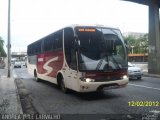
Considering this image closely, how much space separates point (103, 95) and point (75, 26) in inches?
129

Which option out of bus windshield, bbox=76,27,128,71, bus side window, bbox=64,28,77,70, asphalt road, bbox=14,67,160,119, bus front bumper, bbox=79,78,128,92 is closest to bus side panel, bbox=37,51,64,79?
bus side window, bbox=64,28,77,70

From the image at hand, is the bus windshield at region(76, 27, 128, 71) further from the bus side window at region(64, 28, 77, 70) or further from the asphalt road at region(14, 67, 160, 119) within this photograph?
the asphalt road at region(14, 67, 160, 119)

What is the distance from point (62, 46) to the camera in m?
13.5

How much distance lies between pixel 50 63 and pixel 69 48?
4032 mm

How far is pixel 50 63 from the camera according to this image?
16.1 m

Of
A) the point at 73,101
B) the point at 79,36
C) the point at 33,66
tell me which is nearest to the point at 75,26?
the point at 79,36

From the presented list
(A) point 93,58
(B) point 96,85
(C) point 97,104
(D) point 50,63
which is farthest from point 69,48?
(D) point 50,63

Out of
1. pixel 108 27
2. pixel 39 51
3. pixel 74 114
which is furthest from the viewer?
pixel 39 51

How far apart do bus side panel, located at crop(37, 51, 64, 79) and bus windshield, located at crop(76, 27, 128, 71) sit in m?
2.36

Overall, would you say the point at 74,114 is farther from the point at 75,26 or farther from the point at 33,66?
the point at 33,66

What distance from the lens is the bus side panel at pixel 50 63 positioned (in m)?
14.1

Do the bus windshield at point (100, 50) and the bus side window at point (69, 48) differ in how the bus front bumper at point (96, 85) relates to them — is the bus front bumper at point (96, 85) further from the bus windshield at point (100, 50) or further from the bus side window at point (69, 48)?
the bus side window at point (69, 48)

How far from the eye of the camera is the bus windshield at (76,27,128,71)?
36.7ft

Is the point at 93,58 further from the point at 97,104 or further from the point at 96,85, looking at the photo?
the point at 97,104
